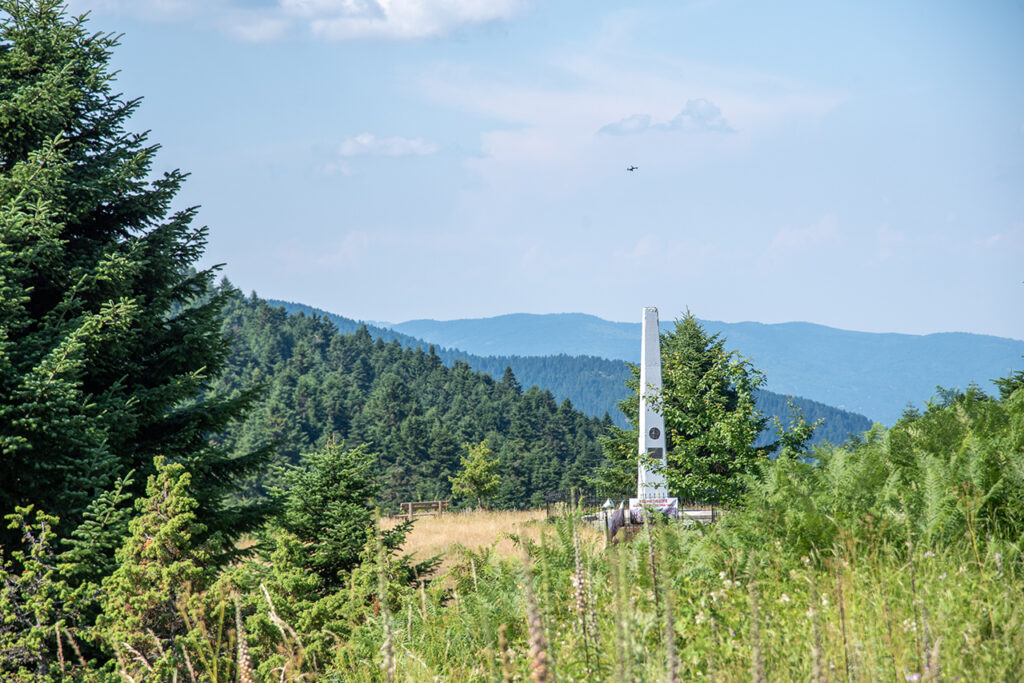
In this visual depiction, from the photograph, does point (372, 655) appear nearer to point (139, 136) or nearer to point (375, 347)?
point (139, 136)

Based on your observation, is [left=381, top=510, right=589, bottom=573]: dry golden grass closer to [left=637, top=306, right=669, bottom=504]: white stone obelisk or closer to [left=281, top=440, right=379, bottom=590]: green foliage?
[left=637, top=306, right=669, bottom=504]: white stone obelisk

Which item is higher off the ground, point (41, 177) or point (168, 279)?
point (41, 177)

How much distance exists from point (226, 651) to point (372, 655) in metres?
1.16

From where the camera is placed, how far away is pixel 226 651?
5715 mm

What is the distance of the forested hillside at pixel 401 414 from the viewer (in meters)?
71.5

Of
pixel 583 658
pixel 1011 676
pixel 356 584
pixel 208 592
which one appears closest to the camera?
pixel 1011 676

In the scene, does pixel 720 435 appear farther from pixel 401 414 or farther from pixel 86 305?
pixel 401 414

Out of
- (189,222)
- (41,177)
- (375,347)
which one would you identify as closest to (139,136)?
(189,222)

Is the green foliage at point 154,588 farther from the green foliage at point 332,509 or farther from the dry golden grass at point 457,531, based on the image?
the dry golden grass at point 457,531

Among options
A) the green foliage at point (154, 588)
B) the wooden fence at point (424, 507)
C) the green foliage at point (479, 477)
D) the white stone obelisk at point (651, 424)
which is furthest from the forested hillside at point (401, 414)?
the green foliage at point (154, 588)

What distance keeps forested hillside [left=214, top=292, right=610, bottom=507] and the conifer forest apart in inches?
1454

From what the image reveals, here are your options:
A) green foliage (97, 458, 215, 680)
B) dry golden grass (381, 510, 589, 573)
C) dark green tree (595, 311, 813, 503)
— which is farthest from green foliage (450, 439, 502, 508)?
green foliage (97, 458, 215, 680)

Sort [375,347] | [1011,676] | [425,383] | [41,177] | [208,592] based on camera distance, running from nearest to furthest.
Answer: [1011,676]
[208,592]
[41,177]
[425,383]
[375,347]

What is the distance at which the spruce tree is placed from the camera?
31.5ft
